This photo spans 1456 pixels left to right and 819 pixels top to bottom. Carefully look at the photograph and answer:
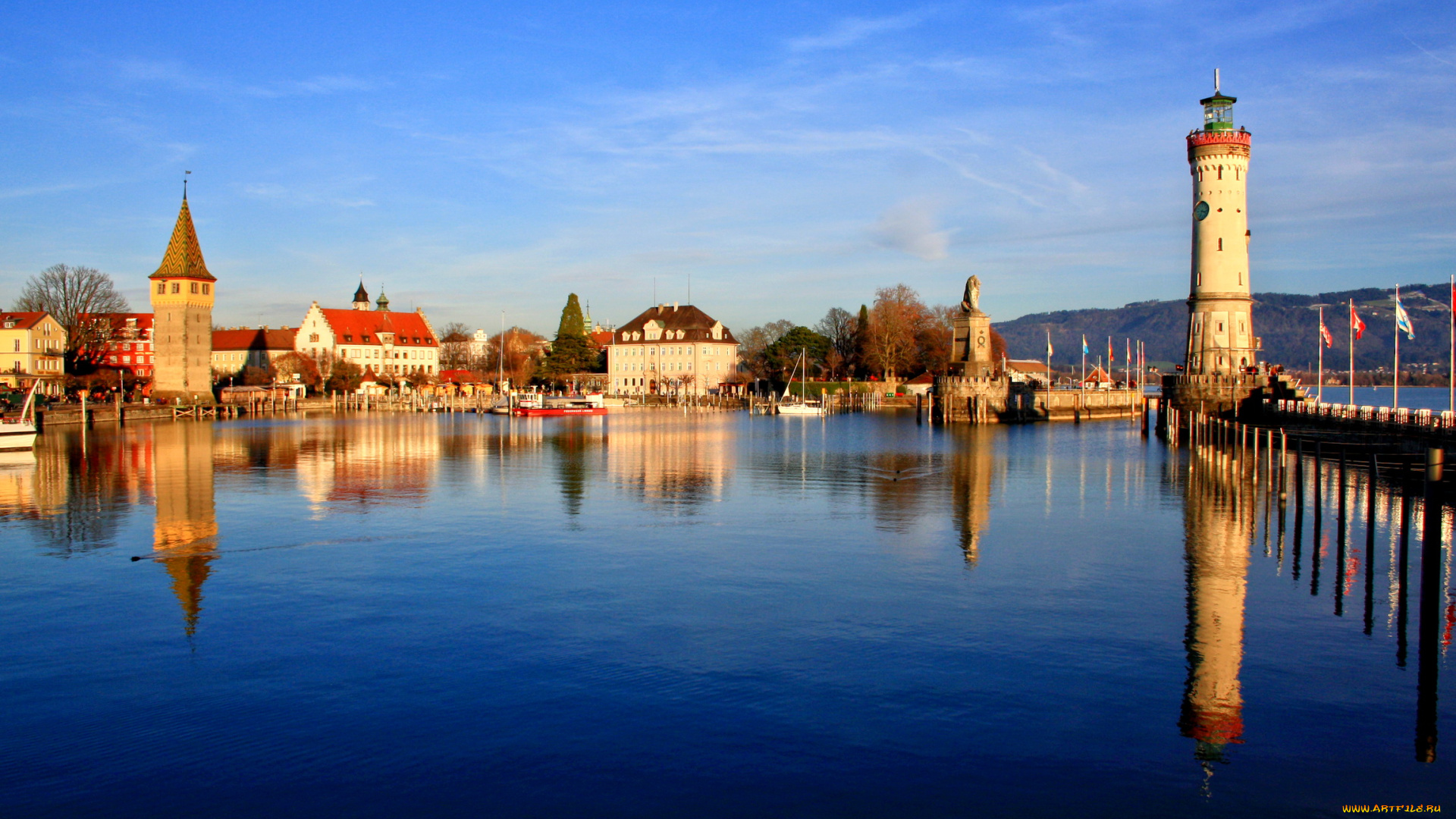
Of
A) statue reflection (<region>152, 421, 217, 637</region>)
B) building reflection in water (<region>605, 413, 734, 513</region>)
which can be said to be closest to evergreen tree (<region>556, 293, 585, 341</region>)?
building reflection in water (<region>605, 413, 734, 513</region>)

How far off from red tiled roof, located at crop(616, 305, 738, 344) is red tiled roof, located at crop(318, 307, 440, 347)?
2895 centimetres

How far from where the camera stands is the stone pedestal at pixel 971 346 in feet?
264

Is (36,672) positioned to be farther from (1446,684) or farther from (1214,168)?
(1214,168)

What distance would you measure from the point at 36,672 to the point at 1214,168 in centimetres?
5927

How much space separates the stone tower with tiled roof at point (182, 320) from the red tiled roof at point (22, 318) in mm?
9684

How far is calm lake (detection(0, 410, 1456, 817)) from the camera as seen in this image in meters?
9.57

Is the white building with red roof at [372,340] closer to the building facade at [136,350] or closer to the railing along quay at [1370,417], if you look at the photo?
the building facade at [136,350]

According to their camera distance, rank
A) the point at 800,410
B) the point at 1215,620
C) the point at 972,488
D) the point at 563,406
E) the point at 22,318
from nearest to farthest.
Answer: the point at 1215,620, the point at 972,488, the point at 22,318, the point at 800,410, the point at 563,406

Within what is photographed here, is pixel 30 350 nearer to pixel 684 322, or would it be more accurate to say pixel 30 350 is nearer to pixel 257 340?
pixel 257 340

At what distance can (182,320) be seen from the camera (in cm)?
9344

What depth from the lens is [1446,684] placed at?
40.0 feet

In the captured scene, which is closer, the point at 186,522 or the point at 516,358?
the point at 186,522

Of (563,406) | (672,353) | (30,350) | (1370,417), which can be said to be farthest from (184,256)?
(1370,417)

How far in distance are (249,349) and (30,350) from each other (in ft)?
172
